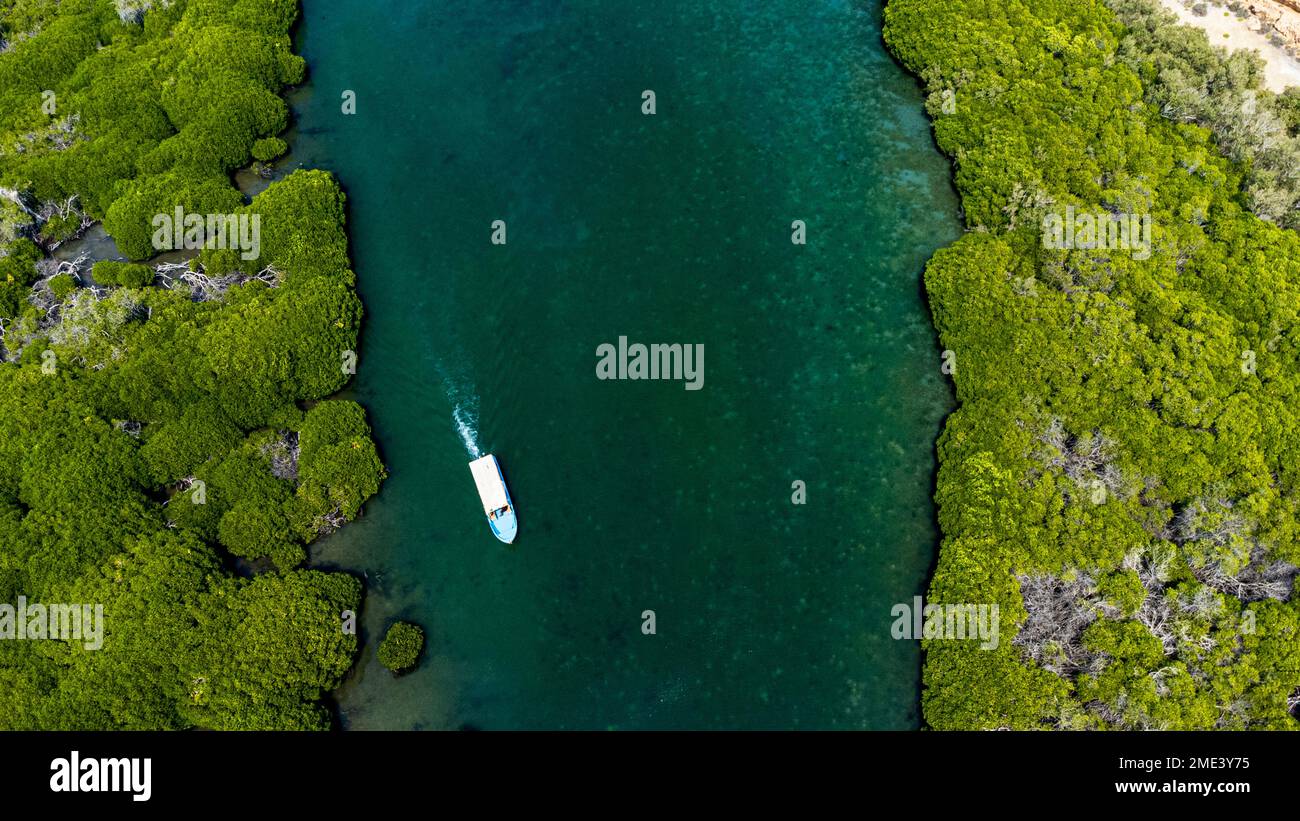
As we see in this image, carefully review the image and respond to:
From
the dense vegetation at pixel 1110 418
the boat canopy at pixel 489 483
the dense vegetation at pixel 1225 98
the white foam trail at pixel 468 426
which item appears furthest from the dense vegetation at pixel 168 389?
the dense vegetation at pixel 1225 98

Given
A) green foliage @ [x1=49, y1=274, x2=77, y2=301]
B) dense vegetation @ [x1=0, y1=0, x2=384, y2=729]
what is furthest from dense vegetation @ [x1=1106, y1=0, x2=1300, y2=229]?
green foliage @ [x1=49, y1=274, x2=77, y2=301]

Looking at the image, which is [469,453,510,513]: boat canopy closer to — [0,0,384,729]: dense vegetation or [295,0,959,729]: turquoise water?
[295,0,959,729]: turquoise water

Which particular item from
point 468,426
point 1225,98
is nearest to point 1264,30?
point 1225,98

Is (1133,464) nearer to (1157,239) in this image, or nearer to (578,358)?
(1157,239)

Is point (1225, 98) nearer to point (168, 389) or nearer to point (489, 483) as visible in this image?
point (489, 483)

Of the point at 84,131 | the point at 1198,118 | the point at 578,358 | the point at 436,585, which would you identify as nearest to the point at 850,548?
the point at 578,358
